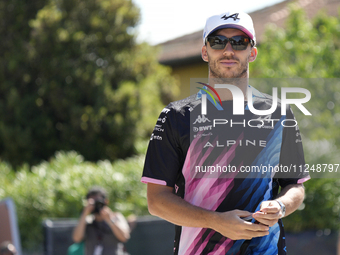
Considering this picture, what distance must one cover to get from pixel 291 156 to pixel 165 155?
0.65 m

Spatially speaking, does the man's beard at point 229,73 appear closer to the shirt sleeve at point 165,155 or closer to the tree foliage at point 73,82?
the shirt sleeve at point 165,155

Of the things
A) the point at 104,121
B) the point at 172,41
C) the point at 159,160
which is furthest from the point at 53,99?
the point at 159,160

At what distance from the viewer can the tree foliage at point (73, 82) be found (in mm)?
16688

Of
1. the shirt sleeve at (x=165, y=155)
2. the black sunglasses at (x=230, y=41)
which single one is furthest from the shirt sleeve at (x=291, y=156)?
the shirt sleeve at (x=165, y=155)

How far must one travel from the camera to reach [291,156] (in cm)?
236

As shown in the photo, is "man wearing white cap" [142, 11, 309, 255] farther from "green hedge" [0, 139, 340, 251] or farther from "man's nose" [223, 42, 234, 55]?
"green hedge" [0, 139, 340, 251]

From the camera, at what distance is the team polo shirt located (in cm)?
223

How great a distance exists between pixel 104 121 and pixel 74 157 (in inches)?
233

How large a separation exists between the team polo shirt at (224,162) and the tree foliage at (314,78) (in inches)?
179

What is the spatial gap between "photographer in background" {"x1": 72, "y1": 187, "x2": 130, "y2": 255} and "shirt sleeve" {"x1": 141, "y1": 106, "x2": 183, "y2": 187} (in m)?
4.03

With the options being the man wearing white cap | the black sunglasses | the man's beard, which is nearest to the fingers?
the man wearing white cap

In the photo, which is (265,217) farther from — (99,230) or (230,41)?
(99,230)

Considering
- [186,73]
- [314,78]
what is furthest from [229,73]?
[186,73]

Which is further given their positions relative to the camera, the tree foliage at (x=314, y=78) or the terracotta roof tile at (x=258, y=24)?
the terracotta roof tile at (x=258, y=24)
